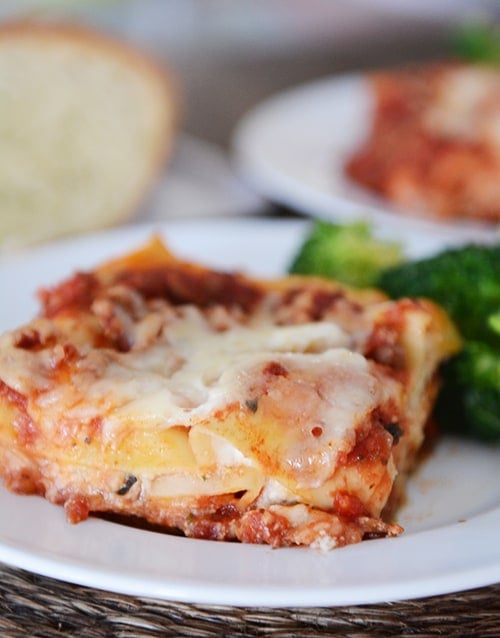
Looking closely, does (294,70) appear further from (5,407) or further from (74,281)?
(5,407)

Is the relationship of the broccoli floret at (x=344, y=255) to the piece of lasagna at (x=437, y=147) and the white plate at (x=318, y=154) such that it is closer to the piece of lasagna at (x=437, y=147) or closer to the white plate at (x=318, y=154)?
the white plate at (x=318, y=154)

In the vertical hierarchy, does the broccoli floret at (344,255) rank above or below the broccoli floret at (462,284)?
below

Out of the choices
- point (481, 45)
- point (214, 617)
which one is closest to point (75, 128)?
point (481, 45)

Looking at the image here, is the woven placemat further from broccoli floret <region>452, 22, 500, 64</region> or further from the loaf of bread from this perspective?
broccoli floret <region>452, 22, 500, 64</region>

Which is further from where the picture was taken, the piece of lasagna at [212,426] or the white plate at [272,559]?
the piece of lasagna at [212,426]

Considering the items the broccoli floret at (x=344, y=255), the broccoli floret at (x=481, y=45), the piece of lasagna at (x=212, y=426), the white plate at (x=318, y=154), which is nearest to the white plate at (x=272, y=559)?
the piece of lasagna at (x=212, y=426)

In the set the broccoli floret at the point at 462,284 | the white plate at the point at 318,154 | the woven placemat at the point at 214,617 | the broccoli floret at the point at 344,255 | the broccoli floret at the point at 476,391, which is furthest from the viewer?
the white plate at the point at 318,154
